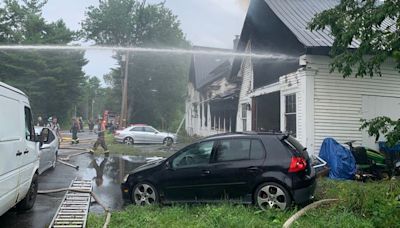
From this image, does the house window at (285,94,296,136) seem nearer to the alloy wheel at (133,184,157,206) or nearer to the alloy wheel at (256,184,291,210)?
the alloy wheel at (256,184,291,210)

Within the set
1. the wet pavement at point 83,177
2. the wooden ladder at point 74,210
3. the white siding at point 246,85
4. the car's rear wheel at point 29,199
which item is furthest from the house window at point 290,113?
the car's rear wheel at point 29,199

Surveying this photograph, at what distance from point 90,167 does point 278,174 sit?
29.1 feet

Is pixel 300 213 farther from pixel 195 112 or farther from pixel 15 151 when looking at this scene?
pixel 195 112

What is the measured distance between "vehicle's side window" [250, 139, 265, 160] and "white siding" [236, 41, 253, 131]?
35.4ft

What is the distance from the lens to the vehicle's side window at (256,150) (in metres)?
7.45

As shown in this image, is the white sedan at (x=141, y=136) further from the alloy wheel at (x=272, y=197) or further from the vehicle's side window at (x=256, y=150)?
the alloy wheel at (x=272, y=197)

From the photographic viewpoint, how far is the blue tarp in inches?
420

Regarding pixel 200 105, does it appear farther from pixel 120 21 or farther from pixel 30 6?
pixel 30 6

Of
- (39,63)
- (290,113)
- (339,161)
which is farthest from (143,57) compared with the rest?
(339,161)

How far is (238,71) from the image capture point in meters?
21.4

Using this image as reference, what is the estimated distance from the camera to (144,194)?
7965 millimetres

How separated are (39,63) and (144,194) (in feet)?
130

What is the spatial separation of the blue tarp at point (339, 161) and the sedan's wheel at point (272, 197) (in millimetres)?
4133

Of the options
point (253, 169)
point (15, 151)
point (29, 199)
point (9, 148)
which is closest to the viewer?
point (9, 148)
